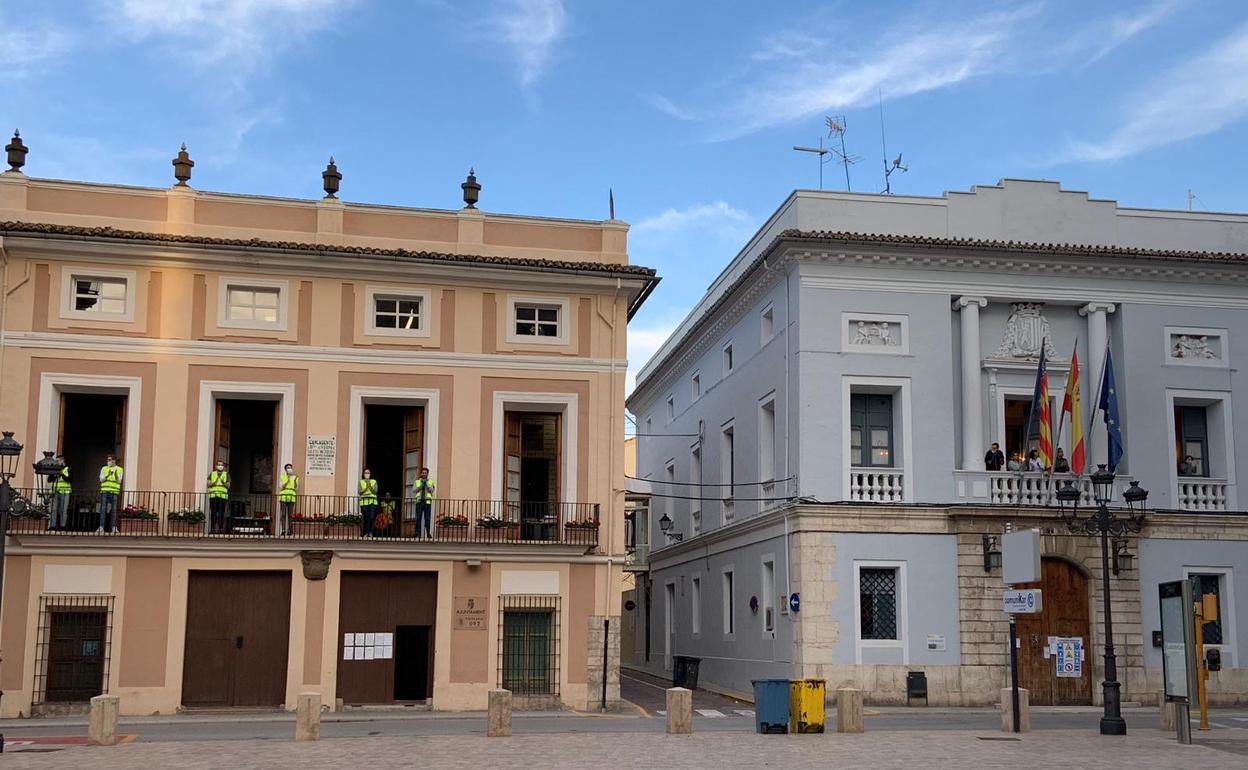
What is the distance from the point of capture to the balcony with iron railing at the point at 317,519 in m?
24.6

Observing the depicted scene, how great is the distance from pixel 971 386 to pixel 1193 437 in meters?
5.79

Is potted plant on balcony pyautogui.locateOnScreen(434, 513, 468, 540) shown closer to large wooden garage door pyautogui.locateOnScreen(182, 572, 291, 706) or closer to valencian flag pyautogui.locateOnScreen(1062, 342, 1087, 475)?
large wooden garage door pyautogui.locateOnScreen(182, 572, 291, 706)

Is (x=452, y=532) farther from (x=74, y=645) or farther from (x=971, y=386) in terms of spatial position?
(x=971, y=386)

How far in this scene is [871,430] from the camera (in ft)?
93.0

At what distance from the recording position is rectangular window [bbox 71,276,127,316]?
2545 centimetres

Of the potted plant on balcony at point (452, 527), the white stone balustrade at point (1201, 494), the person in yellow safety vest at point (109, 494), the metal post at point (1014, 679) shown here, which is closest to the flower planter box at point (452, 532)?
the potted plant on balcony at point (452, 527)

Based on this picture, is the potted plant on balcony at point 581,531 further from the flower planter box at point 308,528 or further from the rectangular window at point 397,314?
the rectangular window at point 397,314

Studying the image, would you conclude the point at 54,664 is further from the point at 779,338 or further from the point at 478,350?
the point at 779,338

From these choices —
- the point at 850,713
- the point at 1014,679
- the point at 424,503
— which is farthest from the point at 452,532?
the point at 1014,679

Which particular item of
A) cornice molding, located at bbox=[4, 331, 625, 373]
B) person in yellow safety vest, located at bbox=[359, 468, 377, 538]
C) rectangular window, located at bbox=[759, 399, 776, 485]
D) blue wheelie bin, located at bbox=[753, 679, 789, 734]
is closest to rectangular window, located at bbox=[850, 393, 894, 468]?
rectangular window, located at bbox=[759, 399, 776, 485]

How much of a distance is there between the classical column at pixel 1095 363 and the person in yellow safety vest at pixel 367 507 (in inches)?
599

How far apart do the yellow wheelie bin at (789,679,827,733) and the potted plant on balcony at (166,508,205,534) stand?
11.7m

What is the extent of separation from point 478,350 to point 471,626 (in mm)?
5504

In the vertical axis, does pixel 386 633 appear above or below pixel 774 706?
above
